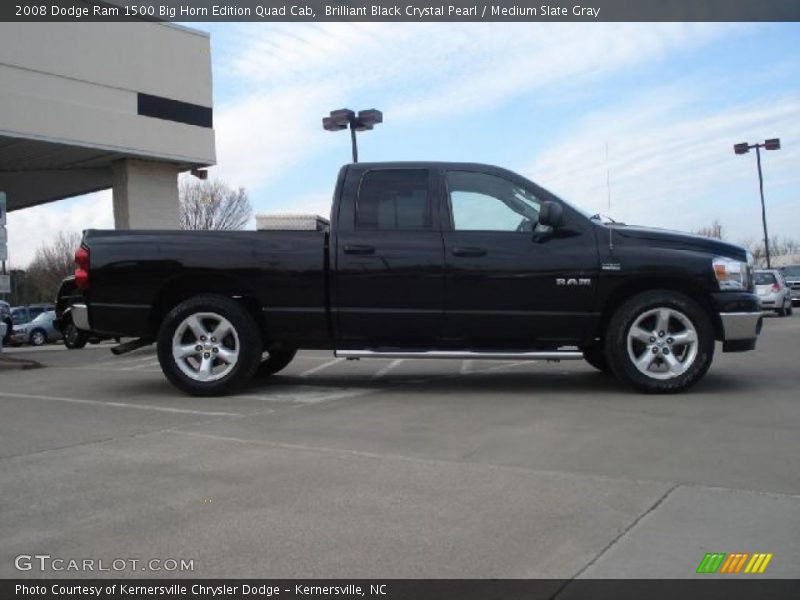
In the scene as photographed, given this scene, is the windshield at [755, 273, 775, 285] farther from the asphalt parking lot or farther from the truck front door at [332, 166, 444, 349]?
the truck front door at [332, 166, 444, 349]

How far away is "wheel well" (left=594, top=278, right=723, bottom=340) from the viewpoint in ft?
22.3

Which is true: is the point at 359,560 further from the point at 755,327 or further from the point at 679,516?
the point at 755,327

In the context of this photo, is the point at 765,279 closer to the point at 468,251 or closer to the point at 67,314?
the point at 468,251

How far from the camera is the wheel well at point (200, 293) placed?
280 inches

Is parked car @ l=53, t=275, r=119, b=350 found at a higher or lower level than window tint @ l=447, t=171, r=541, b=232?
lower

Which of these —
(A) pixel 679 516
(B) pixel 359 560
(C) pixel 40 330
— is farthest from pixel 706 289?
(C) pixel 40 330

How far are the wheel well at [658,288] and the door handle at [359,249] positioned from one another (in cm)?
221

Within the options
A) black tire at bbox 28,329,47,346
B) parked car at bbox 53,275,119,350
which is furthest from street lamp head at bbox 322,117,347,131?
black tire at bbox 28,329,47,346

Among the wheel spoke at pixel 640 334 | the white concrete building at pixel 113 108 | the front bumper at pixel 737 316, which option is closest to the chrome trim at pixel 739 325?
the front bumper at pixel 737 316

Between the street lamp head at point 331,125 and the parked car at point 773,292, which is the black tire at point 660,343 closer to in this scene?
the street lamp head at point 331,125

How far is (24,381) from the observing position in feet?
28.8

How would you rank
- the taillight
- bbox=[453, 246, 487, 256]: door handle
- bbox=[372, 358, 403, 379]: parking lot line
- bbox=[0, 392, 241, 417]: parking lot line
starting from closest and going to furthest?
bbox=[0, 392, 241, 417]: parking lot line < bbox=[453, 246, 487, 256]: door handle < the taillight < bbox=[372, 358, 403, 379]: parking lot line

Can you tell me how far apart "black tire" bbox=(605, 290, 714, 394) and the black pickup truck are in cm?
1

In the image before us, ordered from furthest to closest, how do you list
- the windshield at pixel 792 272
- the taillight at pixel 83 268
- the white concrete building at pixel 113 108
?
1. the windshield at pixel 792 272
2. the white concrete building at pixel 113 108
3. the taillight at pixel 83 268
